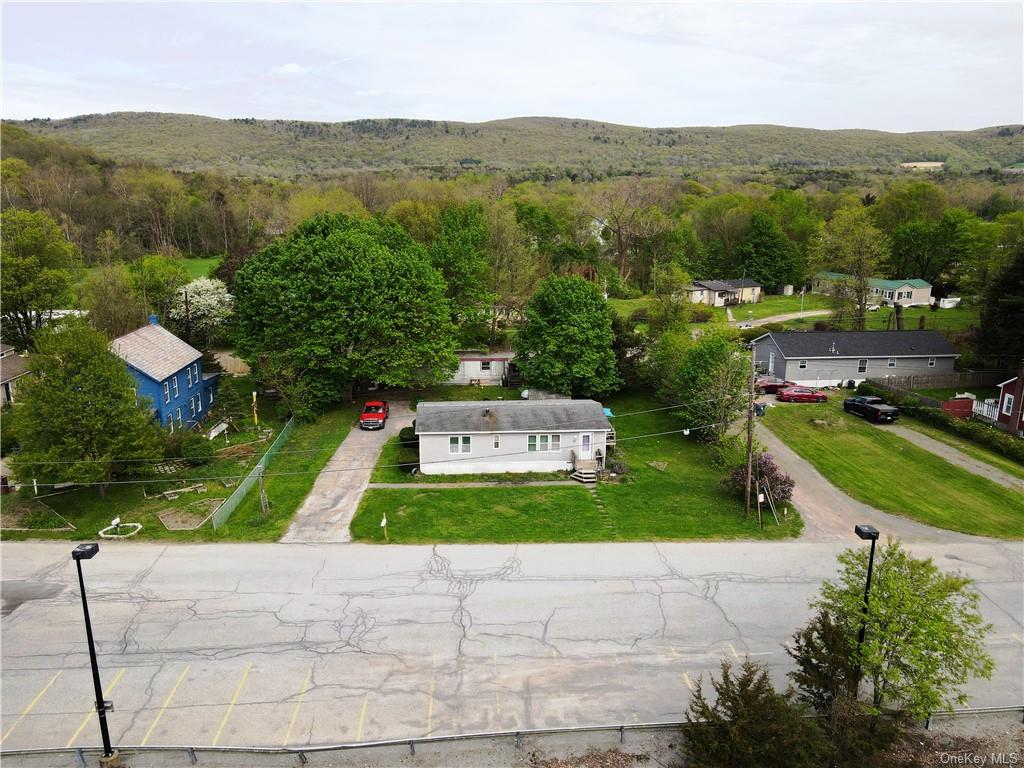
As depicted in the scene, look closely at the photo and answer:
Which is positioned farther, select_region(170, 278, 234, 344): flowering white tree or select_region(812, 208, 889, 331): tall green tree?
select_region(812, 208, 889, 331): tall green tree

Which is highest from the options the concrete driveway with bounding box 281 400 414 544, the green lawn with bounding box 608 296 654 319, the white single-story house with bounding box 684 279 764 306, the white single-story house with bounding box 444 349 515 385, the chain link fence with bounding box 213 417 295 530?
the white single-story house with bounding box 684 279 764 306

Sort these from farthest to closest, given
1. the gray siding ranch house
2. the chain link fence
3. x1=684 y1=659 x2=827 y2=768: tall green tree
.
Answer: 1. the gray siding ranch house
2. the chain link fence
3. x1=684 y1=659 x2=827 y2=768: tall green tree

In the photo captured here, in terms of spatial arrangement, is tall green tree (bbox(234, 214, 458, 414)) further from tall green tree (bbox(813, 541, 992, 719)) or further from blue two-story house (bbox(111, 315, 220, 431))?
tall green tree (bbox(813, 541, 992, 719))

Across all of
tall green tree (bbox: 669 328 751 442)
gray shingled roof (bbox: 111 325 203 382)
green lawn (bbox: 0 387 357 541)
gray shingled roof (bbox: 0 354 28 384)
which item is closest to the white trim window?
green lawn (bbox: 0 387 357 541)

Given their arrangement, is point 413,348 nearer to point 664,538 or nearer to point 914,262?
point 664,538

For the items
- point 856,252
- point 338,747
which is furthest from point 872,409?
point 338,747

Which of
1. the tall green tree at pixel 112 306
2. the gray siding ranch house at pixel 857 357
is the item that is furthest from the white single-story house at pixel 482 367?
the tall green tree at pixel 112 306

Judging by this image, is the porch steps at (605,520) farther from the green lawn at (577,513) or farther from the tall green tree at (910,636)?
the tall green tree at (910,636)
